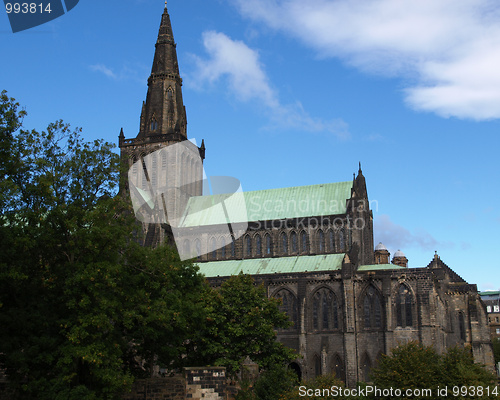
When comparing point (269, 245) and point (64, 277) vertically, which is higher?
point (269, 245)

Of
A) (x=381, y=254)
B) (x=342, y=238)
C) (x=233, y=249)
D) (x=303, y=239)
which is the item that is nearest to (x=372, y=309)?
(x=342, y=238)

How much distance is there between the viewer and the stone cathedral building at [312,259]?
55.6 metres

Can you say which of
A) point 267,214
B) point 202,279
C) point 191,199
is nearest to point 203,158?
point 191,199

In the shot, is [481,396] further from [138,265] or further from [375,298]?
[375,298]

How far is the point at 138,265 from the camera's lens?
32.1m

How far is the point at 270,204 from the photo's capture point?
2709 inches

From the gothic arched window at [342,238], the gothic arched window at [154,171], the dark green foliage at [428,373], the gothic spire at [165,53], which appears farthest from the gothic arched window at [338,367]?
the gothic spire at [165,53]

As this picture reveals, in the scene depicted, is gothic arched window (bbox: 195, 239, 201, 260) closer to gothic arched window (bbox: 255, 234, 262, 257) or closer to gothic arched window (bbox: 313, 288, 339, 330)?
gothic arched window (bbox: 255, 234, 262, 257)

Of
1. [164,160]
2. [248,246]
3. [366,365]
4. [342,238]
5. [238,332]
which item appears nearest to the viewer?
[238,332]

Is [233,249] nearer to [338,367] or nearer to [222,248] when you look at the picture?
[222,248]

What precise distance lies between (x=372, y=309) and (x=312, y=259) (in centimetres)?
851

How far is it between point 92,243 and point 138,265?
4196mm

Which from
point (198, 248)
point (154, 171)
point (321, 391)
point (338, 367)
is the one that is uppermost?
point (154, 171)

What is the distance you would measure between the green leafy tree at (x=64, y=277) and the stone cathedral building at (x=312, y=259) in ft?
79.3
